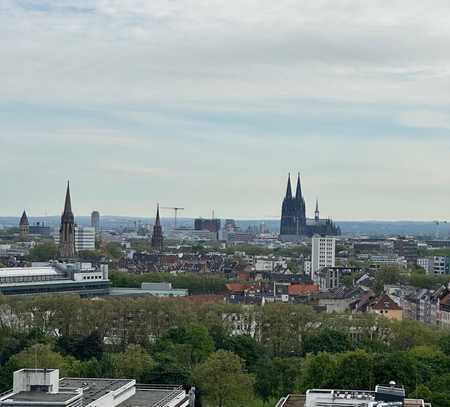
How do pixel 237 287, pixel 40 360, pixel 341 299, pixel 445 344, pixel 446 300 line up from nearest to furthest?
pixel 40 360, pixel 445 344, pixel 446 300, pixel 341 299, pixel 237 287

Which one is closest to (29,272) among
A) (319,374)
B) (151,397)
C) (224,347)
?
(224,347)

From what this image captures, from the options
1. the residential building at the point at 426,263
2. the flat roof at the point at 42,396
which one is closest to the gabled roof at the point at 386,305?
the flat roof at the point at 42,396

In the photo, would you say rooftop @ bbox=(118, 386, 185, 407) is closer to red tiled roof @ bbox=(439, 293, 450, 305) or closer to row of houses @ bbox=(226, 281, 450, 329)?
row of houses @ bbox=(226, 281, 450, 329)

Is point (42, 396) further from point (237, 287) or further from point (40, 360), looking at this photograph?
point (237, 287)

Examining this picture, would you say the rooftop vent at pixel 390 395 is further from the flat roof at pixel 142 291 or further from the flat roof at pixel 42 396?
the flat roof at pixel 142 291

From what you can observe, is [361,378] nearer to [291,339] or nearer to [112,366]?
[112,366]

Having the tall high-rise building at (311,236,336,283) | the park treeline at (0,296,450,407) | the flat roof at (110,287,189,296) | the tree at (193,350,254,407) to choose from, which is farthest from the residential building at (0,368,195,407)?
the tall high-rise building at (311,236,336,283)
